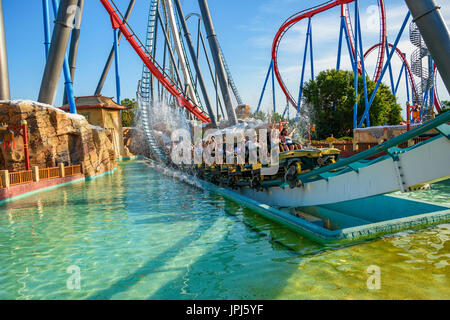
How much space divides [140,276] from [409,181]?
3.20 meters

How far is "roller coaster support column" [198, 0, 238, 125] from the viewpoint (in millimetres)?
14328

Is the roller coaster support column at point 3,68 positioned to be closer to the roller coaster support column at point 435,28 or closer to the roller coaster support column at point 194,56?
the roller coaster support column at point 194,56

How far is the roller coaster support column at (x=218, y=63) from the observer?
1433 cm

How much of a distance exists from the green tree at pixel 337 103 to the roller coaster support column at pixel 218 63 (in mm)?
13922

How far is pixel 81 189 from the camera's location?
11500 millimetres

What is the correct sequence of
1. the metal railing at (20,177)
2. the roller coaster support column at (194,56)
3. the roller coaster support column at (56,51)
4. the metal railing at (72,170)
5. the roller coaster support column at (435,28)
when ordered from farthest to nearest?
the roller coaster support column at (194,56), the roller coaster support column at (56,51), the metal railing at (72,170), the metal railing at (20,177), the roller coaster support column at (435,28)

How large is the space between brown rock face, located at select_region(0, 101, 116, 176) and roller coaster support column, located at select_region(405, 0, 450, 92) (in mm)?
12519
